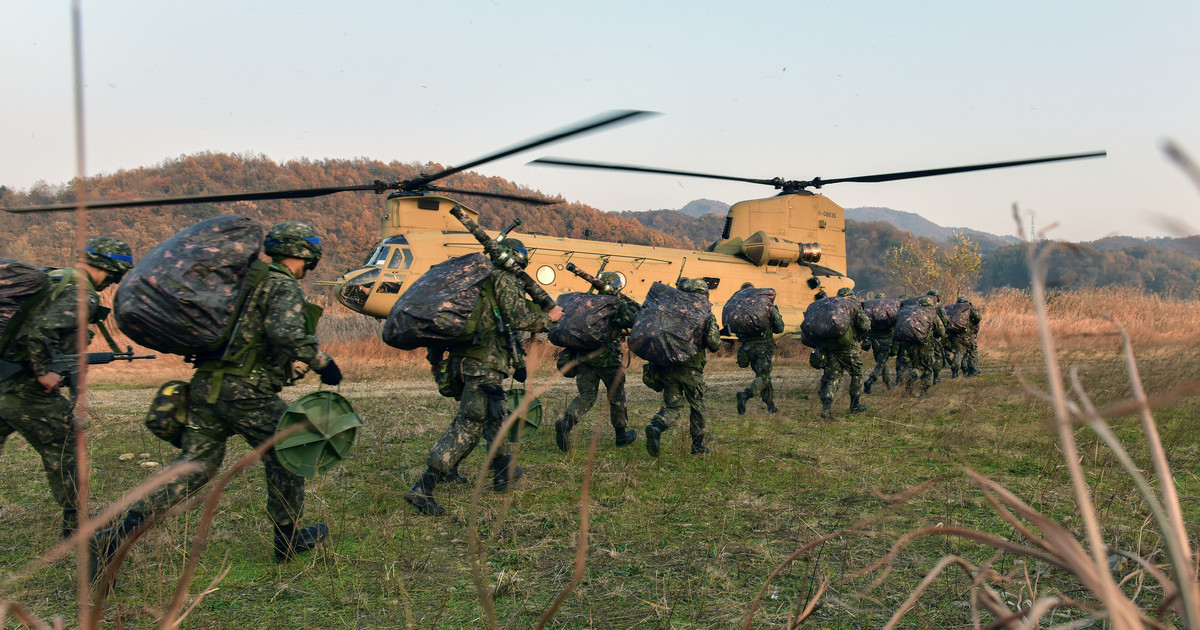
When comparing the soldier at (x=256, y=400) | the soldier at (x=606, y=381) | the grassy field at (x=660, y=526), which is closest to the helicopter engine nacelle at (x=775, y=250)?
the grassy field at (x=660, y=526)

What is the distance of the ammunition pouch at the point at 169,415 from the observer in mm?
3504

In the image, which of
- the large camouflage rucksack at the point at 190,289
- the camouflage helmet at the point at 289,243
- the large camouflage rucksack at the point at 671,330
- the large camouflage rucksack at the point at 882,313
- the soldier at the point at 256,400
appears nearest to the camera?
the large camouflage rucksack at the point at 190,289

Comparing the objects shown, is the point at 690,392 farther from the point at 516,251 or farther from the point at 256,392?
the point at 256,392

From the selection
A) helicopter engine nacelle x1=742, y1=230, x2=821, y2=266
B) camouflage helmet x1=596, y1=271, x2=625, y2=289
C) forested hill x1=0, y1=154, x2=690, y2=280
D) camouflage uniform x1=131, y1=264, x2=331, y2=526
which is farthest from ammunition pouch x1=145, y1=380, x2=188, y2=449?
forested hill x1=0, y1=154, x2=690, y2=280

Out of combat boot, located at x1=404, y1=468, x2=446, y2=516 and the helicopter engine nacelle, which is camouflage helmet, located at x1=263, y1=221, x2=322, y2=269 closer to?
combat boot, located at x1=404, y1=468, x2=446, y2=516

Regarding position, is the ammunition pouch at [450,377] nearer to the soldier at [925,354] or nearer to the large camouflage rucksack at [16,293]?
the large camouflage rucksack at [16,293]

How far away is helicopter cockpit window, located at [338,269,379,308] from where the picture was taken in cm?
1238

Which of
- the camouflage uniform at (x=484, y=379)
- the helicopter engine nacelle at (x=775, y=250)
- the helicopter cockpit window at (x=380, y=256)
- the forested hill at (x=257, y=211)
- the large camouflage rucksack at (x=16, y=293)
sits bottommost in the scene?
the camouflage uniform at (x=484, y=379)

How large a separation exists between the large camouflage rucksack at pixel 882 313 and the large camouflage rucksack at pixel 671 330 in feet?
17.8

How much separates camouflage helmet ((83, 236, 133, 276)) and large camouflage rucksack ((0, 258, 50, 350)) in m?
0.40

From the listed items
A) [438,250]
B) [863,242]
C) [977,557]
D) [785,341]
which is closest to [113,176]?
[438,250]

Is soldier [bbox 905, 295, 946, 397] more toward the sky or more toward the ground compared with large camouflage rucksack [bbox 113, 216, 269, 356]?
more toward the ground

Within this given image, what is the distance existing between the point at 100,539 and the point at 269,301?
4.56ft

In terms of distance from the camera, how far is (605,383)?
7.01m
